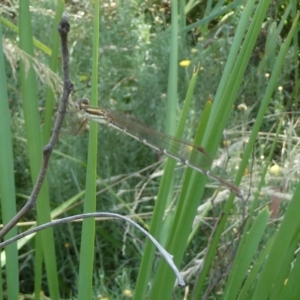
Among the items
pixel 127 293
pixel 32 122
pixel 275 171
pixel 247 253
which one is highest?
pixel 32 122

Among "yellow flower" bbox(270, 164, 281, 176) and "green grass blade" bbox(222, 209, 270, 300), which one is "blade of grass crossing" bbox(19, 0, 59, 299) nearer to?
"green grass blade" bbox(222, 209, 270, 300)

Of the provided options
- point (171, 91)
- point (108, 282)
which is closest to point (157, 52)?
point (108, 282)

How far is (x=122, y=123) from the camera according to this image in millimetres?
1108

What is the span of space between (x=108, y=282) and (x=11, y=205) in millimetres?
639

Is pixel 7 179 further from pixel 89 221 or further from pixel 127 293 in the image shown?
pixel 127 293

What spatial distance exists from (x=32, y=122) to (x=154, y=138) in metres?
0.47

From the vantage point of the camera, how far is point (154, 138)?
42.5 inches

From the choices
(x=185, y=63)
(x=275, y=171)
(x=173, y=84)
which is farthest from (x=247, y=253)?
(x=185, y=63)

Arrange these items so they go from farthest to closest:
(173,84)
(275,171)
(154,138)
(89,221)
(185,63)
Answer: (185,63), (275,171), (154,138), (173,84), (89,221)

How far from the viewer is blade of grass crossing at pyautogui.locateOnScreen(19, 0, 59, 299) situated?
634 mm

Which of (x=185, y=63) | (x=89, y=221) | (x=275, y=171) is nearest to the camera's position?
(x=89, y=221)

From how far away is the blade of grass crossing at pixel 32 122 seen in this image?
0.63m

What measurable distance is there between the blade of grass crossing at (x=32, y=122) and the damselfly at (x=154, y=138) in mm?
100

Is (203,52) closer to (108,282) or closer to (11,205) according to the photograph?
(108,282)
